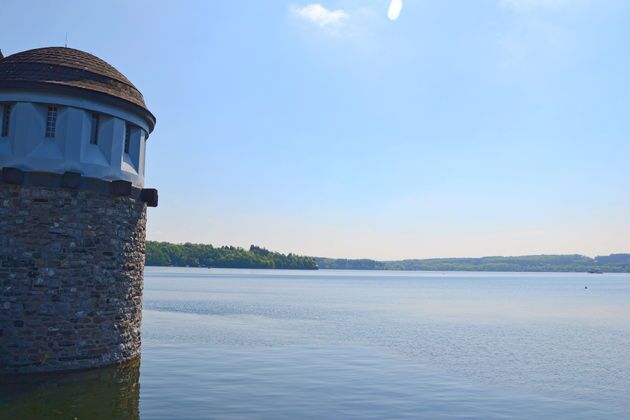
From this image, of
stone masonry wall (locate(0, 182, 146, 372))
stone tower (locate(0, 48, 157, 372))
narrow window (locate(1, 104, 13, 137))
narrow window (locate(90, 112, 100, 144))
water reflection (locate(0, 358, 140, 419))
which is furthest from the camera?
narrow window (locate(90, 112, 100, 144))

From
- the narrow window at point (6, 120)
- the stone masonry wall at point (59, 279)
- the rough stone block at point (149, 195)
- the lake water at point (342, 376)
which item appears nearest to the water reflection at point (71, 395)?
the lake water at point (342, 376)

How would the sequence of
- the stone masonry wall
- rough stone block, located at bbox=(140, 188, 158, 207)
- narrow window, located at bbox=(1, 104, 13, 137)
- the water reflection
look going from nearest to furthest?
the water reflection
the stone masonry wall
narrow window, located at bbox=(1, 104, 13, 137)
rough stone block, located at bbox=(140, 188, 158, 207)

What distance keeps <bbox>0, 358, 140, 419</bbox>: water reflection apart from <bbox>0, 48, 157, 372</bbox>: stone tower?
1.46 feet

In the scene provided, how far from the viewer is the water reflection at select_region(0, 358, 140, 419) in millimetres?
13602

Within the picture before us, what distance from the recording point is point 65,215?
56.0 ft

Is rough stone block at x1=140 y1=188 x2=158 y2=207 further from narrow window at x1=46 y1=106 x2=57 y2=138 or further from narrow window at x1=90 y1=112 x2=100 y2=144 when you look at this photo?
narrow window at x1=46 y1=106 x2=57 y2=138

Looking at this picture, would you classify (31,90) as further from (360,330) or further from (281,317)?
(281,317)

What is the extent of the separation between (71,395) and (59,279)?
372 cm

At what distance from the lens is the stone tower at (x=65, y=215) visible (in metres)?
16.4

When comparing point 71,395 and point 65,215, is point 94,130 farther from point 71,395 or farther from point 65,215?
point 71,395

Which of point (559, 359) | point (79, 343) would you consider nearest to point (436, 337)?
point (559, 359)

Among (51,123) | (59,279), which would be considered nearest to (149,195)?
(51,123)

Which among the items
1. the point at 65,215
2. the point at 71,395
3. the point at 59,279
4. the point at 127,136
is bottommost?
the point at 71,395

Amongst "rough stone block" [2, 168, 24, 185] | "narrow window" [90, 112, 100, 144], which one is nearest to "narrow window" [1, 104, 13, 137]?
"rough stone block" [2, 168, 24, 185]
